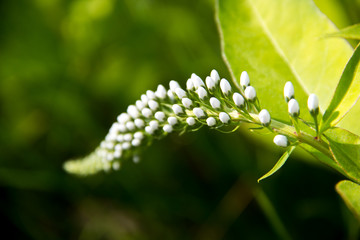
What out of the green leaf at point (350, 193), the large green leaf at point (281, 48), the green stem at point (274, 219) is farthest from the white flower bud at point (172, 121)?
the green stem at point (274, 219)

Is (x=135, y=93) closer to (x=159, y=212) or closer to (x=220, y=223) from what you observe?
(x=159, y=212)

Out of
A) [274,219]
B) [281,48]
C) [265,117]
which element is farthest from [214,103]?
[274,219]

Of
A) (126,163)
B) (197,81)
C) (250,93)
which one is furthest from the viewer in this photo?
(126,163)

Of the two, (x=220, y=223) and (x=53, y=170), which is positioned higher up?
(x=53, y=170)

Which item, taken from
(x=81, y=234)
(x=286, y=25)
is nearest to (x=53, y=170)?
(x=81, y=234)

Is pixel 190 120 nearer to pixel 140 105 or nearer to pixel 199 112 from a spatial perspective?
pixel 199 112

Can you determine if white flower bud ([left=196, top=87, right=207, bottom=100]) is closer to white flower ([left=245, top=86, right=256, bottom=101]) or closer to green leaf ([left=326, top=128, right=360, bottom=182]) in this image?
white flower ([left=245, top=86, right=256, bottom=101])
